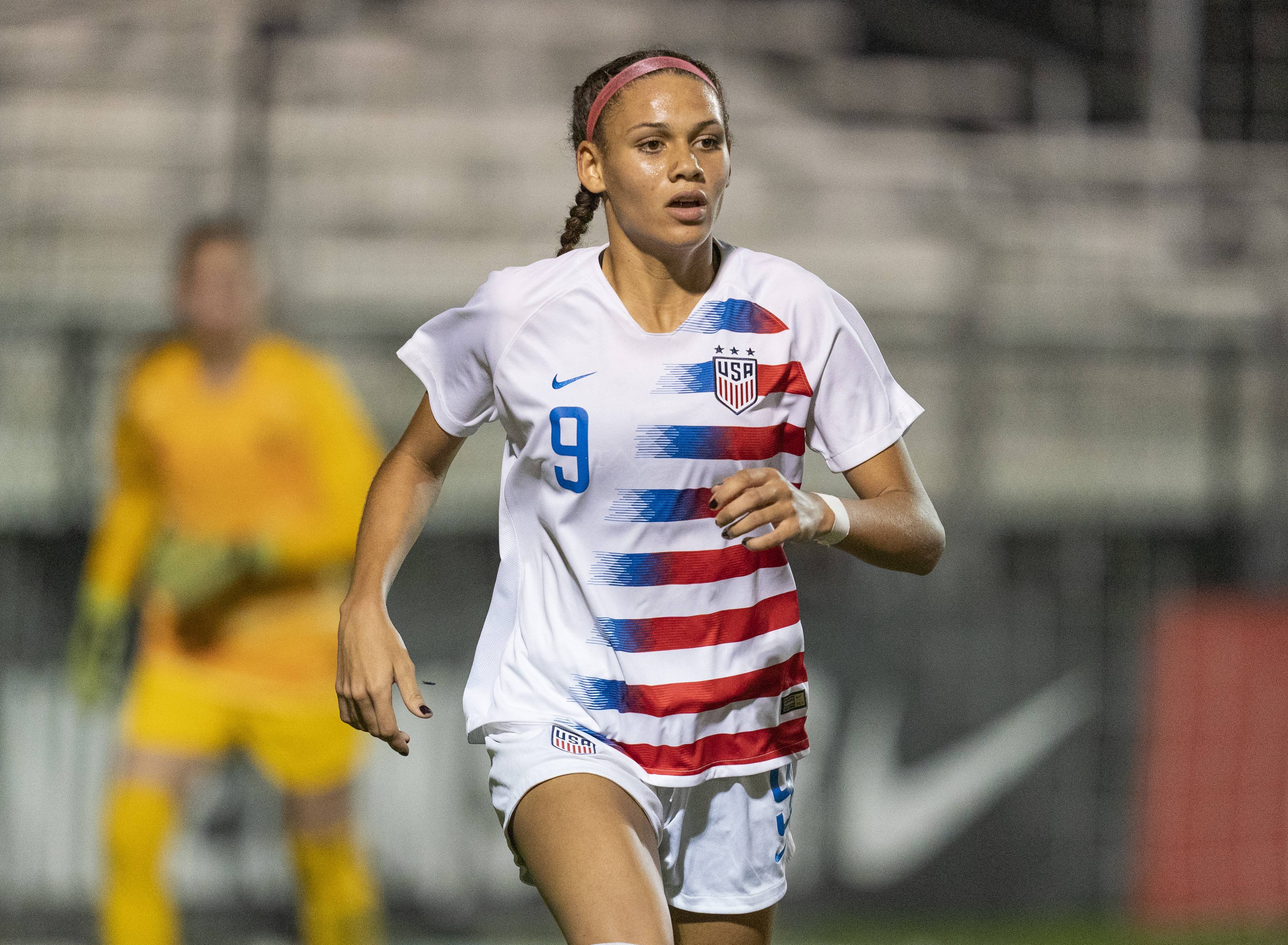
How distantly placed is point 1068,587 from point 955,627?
1.62ft

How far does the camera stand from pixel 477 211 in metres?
8.21

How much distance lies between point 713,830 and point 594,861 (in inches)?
14.6

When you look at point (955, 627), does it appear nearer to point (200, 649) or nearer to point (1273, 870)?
point (1273, 870)

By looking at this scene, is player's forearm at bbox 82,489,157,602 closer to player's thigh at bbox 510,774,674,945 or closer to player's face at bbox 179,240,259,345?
player's face at bbox 179,240,259,345

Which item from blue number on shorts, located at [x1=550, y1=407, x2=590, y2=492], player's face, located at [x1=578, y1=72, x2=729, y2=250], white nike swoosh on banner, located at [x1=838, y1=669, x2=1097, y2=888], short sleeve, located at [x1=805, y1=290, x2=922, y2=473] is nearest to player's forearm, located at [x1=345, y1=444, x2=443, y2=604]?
blue number on shorts, located at [x1=550, y1=407, x2=590, y2=492]

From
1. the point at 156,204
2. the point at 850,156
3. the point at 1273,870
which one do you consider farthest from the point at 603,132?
the point at 850,156

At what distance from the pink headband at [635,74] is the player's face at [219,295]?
2.63 m

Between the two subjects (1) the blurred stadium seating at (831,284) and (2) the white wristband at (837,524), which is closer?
(2) the white wristband at (837,524)

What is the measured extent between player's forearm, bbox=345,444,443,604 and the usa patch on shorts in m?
0.33

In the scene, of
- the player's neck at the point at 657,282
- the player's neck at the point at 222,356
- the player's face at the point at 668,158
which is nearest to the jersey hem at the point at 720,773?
the player's neck at the point at 657,282

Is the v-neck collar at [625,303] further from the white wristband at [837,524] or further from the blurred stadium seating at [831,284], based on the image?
the blurred stadium seating at [831,284]

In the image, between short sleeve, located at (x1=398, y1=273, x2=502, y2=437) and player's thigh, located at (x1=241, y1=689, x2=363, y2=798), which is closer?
short sleeve, located at (x1=398, y1=273, x2=502, y2=437)

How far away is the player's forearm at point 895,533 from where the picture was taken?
2209mm

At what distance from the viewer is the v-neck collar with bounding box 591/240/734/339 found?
2.36 meters
